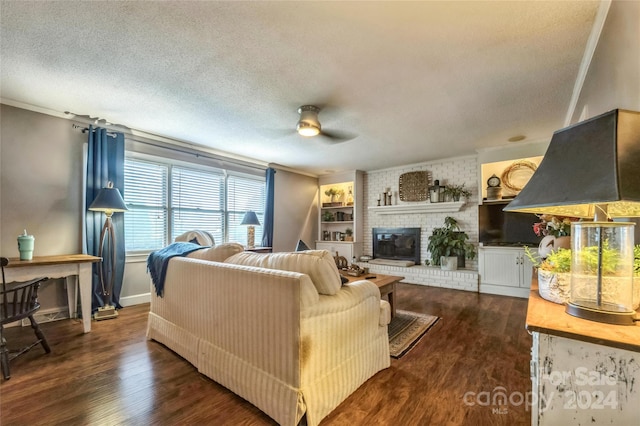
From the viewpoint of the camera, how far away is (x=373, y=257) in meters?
6.22

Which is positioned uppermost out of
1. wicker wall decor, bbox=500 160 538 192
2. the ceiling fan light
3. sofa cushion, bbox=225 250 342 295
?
the ceiling fan light

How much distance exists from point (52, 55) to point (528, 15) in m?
3.43

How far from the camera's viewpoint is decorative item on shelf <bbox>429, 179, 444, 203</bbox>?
5242 mm

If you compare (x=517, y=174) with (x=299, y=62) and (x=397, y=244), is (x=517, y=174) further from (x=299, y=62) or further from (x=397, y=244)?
(x=299, y=62)

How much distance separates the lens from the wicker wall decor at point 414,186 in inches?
218

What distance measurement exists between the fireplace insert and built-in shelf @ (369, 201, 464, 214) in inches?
16.0

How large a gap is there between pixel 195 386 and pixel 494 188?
4.96 meters

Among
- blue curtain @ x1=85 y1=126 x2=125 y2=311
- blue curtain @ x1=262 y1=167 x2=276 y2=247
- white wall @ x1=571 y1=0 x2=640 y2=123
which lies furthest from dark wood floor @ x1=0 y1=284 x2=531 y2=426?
blue curtain @ x1=262 y1=167 x2=276 y2=247

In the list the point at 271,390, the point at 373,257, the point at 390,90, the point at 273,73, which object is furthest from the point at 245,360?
the point at 373,257

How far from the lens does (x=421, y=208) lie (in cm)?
551

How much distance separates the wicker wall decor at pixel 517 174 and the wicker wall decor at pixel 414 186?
1313mm

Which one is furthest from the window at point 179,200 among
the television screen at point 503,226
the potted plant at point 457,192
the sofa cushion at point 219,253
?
the television screen at point 503,226

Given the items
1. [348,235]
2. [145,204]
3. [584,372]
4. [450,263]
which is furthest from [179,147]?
[450,263]

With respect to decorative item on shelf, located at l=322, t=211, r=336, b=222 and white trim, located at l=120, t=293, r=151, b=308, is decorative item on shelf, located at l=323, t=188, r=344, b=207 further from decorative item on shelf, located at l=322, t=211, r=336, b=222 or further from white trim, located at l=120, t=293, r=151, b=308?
white trim, located at l=120, t=293, r=151, b=308
